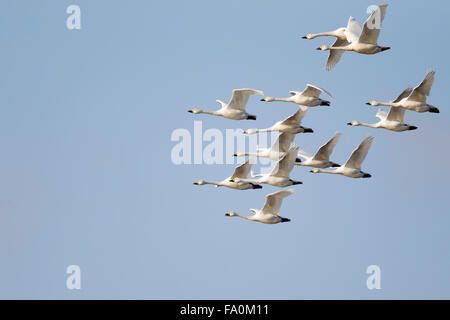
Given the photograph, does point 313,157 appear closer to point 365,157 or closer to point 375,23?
point 365,157

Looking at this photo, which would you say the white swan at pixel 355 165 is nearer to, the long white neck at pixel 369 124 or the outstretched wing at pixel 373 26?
the long white neck at pixel 369 124

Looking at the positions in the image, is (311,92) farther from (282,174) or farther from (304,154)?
(304,154)

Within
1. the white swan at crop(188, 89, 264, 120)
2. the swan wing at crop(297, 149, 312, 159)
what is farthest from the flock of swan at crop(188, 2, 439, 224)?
the swan wing at crop(297, 149, 312, 159)

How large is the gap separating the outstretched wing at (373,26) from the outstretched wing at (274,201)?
289 inches

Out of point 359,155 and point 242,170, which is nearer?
point 359,155

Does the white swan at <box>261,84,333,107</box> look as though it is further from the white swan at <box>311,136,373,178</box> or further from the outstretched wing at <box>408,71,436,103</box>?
the outstretched wing at <box>408,71,436,103</box>

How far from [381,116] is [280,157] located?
4.83 metres

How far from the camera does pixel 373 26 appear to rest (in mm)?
71312

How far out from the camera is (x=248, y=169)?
79.7 meters

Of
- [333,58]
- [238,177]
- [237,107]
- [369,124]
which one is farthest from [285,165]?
[333,58]

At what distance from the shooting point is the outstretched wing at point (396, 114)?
77.2 metres

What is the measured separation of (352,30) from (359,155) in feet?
17.5
